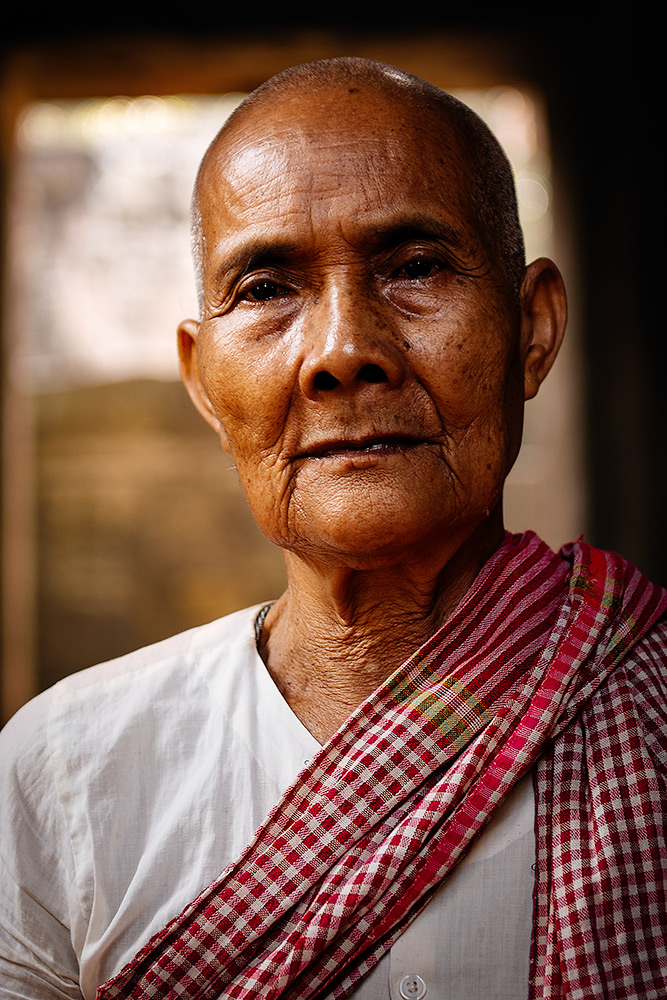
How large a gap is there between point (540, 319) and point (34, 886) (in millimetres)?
1203

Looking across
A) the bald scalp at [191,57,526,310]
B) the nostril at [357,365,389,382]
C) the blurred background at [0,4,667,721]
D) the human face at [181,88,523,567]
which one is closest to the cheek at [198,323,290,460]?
the human face at [181,88,523,567]

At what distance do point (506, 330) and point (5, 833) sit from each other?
107 centimetres

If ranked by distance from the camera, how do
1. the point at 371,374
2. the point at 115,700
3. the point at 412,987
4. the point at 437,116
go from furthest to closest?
the point at 115,700, the point at 437,116, the point at 371,374, the point at 412,987

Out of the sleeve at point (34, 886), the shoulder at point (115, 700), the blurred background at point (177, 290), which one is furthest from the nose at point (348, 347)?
the blurred background at point (177, 290)

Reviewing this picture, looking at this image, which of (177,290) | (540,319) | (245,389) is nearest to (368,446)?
(245,389)

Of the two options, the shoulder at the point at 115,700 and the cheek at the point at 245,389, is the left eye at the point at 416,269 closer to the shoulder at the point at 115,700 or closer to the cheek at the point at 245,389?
the cheek at the point at 245,389

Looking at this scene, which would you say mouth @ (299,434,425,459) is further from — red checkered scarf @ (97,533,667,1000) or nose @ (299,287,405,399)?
red checkered scarf @ (97,533,667,1000)

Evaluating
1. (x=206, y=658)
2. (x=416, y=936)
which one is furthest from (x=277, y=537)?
(x=416, y=936)

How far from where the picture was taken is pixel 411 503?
138 cm

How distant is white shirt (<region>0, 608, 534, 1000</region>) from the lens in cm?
132

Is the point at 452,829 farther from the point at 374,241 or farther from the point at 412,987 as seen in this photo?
the point at 374,241

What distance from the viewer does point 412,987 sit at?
51.1 inches

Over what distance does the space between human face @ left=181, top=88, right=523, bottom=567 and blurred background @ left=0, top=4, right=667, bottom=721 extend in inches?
99.1

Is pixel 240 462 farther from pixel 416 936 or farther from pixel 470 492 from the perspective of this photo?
pixel 416 936
